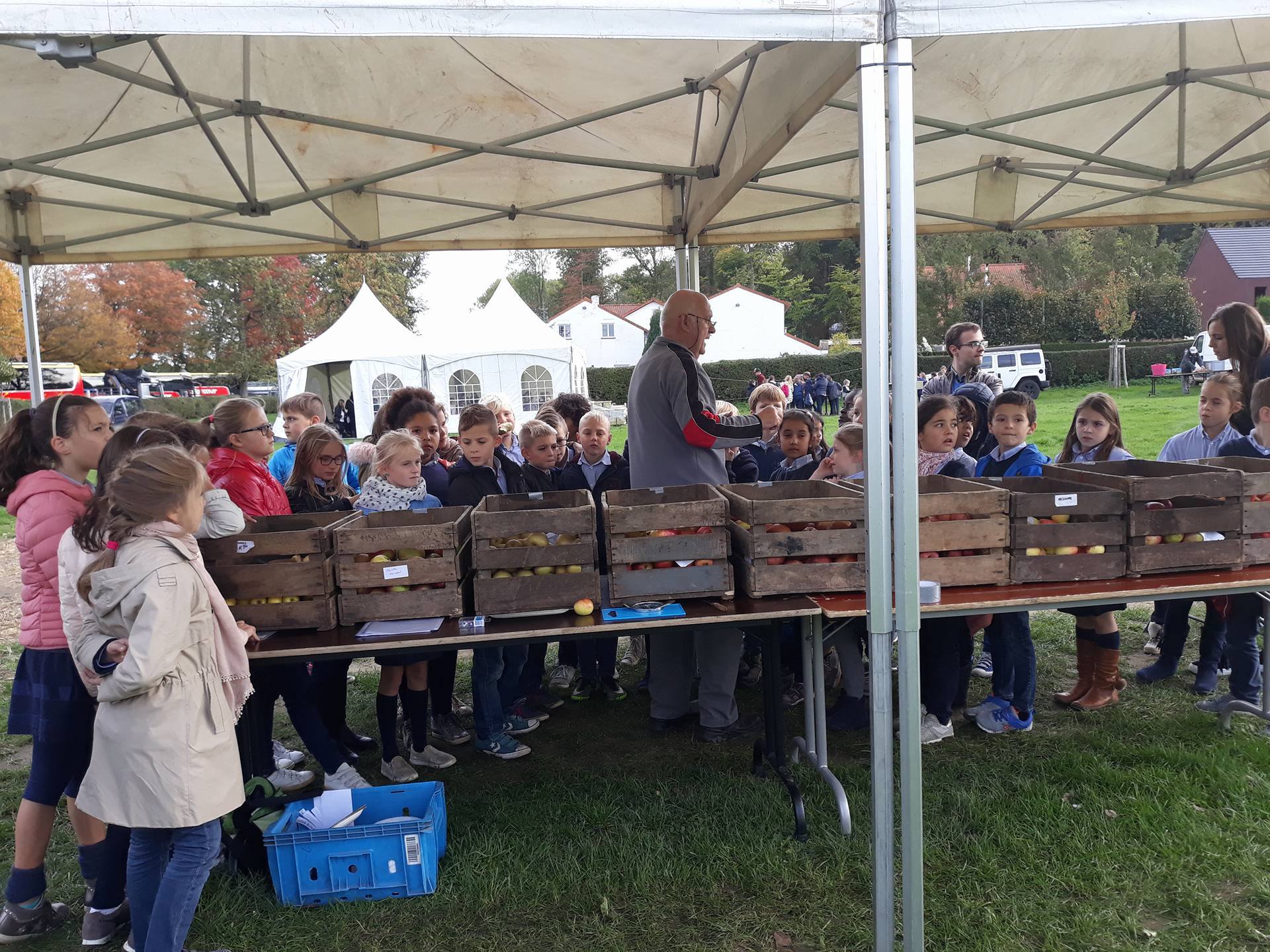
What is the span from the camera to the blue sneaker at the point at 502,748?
14.9ft

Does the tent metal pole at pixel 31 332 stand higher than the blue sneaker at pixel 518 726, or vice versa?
the tent metal pole at pixel 31 332

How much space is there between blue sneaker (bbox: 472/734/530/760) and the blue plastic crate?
1.18 m

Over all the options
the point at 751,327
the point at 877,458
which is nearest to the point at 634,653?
the point at 877,458

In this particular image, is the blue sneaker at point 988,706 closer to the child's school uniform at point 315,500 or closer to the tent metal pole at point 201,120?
the child's school uniform at point 315,500

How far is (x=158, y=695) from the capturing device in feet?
8.57

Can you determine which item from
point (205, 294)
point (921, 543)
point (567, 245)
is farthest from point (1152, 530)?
point (205, 294)

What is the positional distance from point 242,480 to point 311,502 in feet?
2.13

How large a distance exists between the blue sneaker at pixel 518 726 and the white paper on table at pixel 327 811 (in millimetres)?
1425

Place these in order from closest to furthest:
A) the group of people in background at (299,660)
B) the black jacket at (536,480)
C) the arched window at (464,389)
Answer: the group of people in background at (299,660) → the black jacket at (536,480) → the arched window at (464,389)

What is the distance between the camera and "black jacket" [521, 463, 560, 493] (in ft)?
16.6

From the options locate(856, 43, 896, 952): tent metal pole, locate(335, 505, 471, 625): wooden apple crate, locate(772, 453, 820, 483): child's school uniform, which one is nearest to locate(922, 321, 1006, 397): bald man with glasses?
locate(772, 453, 820, 483): child's school uniform

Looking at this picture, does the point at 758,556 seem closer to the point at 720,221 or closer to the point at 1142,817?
the point at 1142,817

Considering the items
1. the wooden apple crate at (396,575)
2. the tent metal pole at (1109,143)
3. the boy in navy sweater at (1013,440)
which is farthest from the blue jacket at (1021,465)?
the wooden apple crate at (396,575)

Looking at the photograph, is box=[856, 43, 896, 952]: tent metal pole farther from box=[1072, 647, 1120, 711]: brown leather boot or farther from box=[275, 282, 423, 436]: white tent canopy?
box=[275, 282, 423, 436]: white tent canopy
